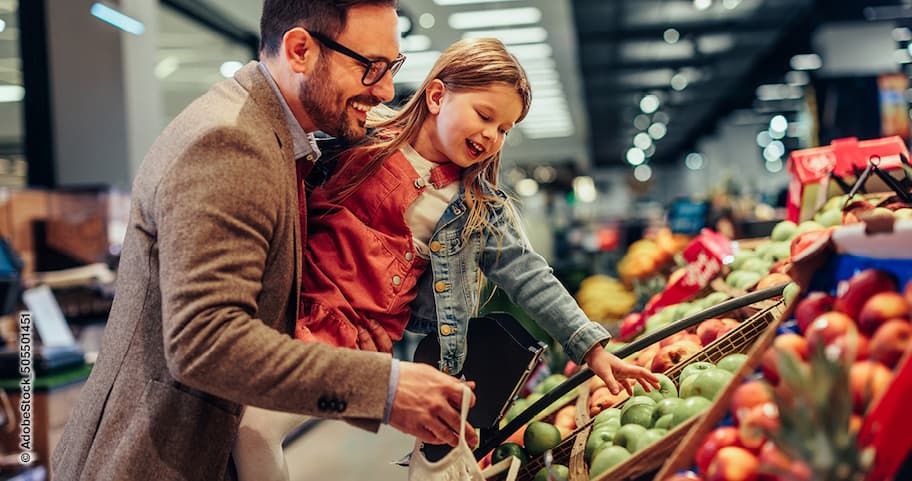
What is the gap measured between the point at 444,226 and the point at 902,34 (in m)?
13.5

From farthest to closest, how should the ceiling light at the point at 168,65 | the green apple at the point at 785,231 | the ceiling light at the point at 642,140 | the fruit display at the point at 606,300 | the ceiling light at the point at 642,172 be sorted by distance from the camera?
the ceiling light at the point at 642,172, the ceiling light at the point at 642,140, the ceiling light at the point at 168,65, the fruit display at the point at 606,300, the green apple at the point at 785,231

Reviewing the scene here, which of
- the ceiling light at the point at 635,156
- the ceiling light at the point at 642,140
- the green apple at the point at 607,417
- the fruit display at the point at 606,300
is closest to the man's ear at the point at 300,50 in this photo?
the green apple at the point at 607,417

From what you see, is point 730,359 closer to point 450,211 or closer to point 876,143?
point 450,211

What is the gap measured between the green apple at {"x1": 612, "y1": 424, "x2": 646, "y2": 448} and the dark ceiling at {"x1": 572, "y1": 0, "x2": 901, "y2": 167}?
423 inches

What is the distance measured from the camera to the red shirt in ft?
5.13

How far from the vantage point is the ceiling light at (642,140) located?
1202 inches

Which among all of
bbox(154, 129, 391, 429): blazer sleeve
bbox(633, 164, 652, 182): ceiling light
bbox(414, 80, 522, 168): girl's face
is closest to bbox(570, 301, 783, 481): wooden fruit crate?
bbox(154, 129, 391, 429): blazer sleeve

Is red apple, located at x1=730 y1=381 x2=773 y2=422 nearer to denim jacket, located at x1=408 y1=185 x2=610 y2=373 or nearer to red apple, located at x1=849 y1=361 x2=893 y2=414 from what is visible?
red apple, located at x1=849 y1=361 x2=893 y2=414

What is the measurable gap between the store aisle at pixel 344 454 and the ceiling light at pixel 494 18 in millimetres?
6712

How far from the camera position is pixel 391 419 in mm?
1298

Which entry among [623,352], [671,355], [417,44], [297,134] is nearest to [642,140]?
[417,44]

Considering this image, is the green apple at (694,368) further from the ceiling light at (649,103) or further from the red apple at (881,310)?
the ceiling light at (649,103)

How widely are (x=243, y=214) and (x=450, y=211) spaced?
0.61 meters

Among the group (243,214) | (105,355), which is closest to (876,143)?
(243,214)
